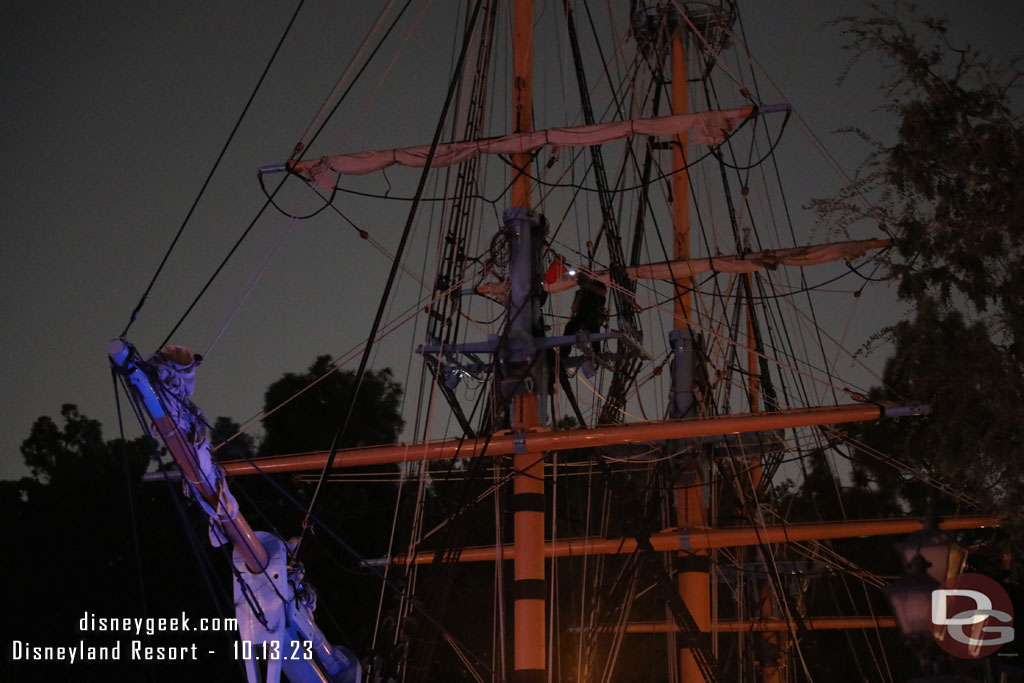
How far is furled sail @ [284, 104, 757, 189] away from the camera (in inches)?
668

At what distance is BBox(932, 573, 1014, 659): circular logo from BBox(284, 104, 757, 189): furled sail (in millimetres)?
7071

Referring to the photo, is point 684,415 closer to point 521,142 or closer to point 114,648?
point 521,142

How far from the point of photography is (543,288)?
16.6 meters

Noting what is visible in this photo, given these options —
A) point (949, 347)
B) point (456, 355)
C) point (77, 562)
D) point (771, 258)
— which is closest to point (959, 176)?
point (949, 347)

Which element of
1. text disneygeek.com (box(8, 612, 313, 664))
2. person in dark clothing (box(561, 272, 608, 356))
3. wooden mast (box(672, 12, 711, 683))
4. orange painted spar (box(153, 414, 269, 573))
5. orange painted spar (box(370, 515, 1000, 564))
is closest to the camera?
orange painted spar (box(153, 414, 269, 573))

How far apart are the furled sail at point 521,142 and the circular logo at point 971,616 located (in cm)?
707

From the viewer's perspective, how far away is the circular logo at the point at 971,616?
312 inches

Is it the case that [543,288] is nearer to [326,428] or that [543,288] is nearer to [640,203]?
[640,203]

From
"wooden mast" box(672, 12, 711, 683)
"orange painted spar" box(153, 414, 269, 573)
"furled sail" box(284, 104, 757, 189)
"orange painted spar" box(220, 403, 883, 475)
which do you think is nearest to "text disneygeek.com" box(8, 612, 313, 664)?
"wooden mast" box(672, 12, 711, 683)

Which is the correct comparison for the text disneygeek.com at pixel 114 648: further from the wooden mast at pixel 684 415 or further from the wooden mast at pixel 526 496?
the wooden mast at pixel 526 496

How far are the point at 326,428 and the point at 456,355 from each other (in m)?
19.1

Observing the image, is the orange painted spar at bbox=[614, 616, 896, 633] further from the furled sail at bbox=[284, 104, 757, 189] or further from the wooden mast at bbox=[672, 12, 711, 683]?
the furled sail at bbox=[284, 104, 757, 189]

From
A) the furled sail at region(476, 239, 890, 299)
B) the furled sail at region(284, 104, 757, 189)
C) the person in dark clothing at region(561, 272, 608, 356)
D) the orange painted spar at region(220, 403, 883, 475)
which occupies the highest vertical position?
the furled sail at region(284, 104, 757, 189)

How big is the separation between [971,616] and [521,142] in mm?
9303
